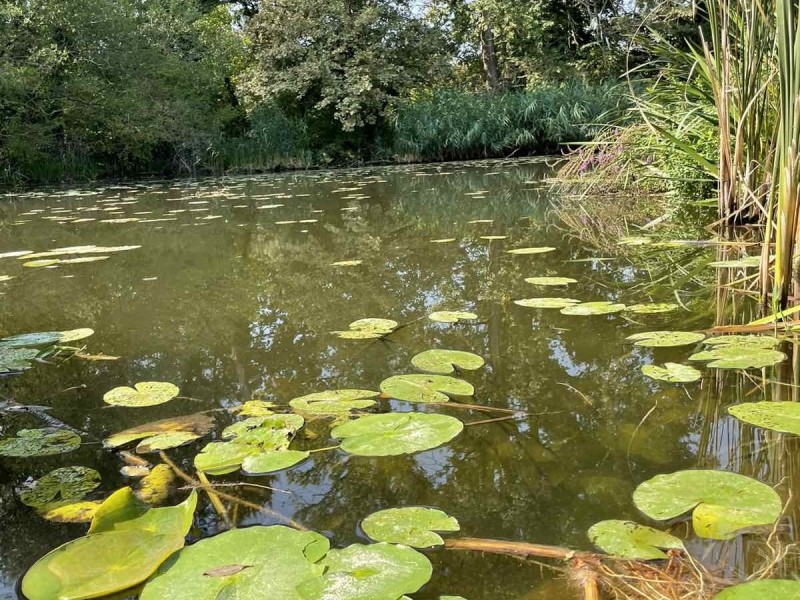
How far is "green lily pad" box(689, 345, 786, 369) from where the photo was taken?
1.12 m

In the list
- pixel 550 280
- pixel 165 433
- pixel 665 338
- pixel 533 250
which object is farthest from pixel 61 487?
pixel 533 250

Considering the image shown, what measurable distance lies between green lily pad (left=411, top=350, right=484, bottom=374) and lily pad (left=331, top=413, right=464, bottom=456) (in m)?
0.25

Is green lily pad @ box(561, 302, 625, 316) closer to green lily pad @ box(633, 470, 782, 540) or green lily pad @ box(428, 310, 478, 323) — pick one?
green lily pad @ box(428, 310, 478, 323)

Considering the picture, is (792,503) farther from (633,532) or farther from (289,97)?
(289,97)

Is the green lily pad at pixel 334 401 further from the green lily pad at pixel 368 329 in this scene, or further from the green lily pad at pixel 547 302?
the green lily pad at pixel 547 302

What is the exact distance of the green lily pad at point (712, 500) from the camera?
0.67 metres

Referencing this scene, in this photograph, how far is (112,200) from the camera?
6141mm

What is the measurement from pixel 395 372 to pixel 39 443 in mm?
654

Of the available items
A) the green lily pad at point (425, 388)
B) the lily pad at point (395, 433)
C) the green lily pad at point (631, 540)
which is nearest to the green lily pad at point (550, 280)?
the green lily pad at point (425, 388)

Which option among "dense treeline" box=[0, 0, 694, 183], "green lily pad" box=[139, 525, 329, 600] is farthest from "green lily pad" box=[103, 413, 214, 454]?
"dense treeline" box=[0, 0, 694, 183]

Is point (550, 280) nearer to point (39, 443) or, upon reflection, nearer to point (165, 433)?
point (165, 433)

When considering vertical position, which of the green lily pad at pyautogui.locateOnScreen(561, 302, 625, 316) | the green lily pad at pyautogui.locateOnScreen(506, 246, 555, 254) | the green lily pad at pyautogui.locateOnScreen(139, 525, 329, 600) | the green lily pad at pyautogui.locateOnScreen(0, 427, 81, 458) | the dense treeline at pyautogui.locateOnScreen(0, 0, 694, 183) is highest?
the dense treeline at pyautogui.locateOnScreen(0, 0, 694, 183)

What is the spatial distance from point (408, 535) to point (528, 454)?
267mm

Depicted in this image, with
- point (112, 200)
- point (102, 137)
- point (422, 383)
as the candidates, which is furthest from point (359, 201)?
point (102, 137)
